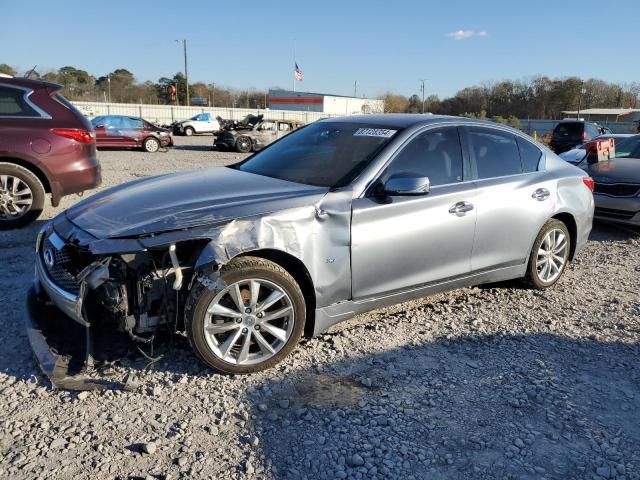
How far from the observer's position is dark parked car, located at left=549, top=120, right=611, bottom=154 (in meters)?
20.9

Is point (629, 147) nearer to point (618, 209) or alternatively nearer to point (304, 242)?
point (618, 209)

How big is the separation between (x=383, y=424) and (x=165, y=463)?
1.15 metres

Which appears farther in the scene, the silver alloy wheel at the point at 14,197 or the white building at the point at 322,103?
the white building at the point at 322,103

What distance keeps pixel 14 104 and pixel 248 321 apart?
5.03 meters

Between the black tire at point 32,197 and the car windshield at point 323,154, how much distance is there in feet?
10.7

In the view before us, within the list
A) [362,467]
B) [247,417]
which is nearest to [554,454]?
[362,467]

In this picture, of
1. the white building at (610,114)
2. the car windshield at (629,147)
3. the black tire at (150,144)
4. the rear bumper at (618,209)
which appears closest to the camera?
the rear bumper at (618,209)

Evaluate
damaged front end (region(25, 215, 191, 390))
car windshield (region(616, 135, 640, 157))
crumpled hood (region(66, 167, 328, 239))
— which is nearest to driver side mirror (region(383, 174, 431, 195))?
crumpled hood (region(66, 167, 328, 239))

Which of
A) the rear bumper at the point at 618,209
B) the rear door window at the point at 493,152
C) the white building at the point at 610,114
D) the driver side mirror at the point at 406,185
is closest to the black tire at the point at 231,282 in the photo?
the driver side mirror at the point at 406,185

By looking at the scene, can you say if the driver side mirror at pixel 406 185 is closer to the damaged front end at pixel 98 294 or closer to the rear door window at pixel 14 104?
the damaged front end at pixel 98 294

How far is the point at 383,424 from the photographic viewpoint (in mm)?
2906

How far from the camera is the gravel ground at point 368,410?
2.58 meters

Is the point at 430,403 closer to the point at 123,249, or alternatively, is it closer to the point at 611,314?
the point at 123,249

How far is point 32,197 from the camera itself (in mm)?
6492
